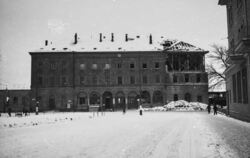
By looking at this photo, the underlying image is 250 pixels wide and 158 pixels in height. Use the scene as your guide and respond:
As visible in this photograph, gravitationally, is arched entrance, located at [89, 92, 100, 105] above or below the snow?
above

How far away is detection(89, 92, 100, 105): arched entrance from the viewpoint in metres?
58.8

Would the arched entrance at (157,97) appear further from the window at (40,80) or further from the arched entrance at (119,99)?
the window at (40,80)

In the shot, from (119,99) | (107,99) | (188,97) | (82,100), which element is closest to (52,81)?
(82,100)

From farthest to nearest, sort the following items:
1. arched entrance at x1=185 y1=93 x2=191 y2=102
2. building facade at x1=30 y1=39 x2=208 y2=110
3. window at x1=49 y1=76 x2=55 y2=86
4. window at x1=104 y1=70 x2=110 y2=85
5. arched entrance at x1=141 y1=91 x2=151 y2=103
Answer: arched entrance at x1=185 y1=93 x2=191 y2=102 → window at x1=104 y1=70 x2=110 y2=85 → window at x1=49 y1=76 x2=55 y2=86 → arched entrance at x1=141 y1=91 x2=151 y2=103 → building facade at x1=30 y1=39 x2=208 y2=110

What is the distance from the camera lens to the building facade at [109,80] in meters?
58.7

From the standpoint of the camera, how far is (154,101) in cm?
5900

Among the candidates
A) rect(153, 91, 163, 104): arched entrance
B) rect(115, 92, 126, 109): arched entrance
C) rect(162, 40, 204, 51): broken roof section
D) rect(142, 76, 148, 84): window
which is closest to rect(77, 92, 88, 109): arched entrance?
rect(115, 92, 126, 109): arched entrance

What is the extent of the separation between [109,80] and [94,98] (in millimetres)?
4772

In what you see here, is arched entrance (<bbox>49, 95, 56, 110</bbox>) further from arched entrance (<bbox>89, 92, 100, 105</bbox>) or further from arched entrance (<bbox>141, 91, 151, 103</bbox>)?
arched entrance (<bbox>141, 91, 151, 103</bbox>)

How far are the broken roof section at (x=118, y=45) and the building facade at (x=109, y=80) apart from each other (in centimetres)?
91

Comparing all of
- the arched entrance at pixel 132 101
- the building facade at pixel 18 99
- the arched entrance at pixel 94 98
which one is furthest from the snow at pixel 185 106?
the building facade at pixel 18 99

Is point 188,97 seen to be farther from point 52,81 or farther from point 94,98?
point 52,81

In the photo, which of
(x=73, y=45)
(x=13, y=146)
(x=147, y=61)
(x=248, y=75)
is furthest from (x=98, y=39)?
(x=13, y=146)

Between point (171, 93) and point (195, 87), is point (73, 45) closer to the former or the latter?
point (171, 93)
